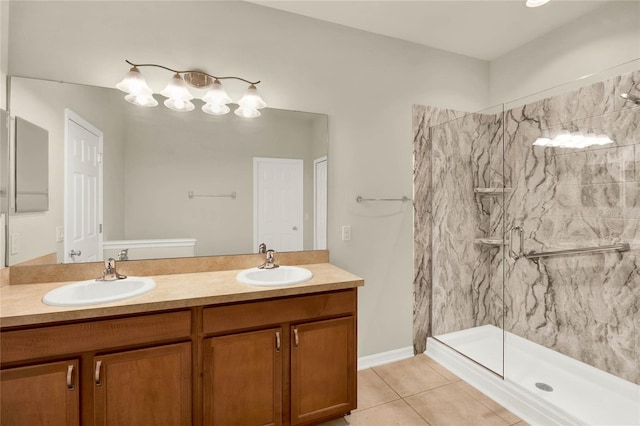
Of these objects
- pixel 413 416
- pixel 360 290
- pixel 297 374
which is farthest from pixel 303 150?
pixel 413 416

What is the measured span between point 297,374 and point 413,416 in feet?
2.82

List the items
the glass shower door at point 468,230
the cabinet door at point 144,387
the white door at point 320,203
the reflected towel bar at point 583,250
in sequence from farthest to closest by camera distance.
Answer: the glass shower door at point 468,230 < the white door at point 320,203 < the reflected towel bar at point 583,250 < the cabinet door at point 144,387

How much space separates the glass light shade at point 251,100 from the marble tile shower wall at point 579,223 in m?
2.24

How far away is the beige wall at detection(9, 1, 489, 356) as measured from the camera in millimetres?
1756

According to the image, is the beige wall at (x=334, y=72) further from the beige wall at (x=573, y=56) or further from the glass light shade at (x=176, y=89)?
the beige wall at (x=573, y=56)

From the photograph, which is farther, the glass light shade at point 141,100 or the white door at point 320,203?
the white door at point 320,203

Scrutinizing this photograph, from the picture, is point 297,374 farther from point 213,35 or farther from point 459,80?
point 459,80

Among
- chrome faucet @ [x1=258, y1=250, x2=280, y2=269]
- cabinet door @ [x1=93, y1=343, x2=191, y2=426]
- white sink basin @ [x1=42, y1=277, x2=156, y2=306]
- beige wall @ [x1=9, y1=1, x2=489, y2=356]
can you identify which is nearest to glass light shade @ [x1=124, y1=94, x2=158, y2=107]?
beige wall @ [x1=9, y1=1, x2=489, y2=356]

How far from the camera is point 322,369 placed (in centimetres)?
172

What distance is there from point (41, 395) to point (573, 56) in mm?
3964

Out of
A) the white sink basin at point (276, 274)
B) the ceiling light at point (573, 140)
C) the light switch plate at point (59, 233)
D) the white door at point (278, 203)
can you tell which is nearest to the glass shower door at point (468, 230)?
the ceiling light at point (573, 140)

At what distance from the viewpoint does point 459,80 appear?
9.39 feet

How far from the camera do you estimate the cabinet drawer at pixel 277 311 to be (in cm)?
150

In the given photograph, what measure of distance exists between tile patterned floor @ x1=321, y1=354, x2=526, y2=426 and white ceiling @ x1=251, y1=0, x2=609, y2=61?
281 cm
